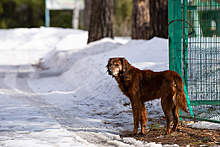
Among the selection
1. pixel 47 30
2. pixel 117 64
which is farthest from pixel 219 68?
pixel 47 30

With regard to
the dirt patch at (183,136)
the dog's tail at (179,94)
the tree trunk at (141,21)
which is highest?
the tree trunk at (141,21)

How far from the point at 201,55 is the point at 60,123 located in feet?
9.50

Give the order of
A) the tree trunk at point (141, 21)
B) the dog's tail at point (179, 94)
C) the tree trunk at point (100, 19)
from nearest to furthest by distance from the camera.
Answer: the dog's tail at point (179, 94) < the tree trunk at point (141, 21) < the tree trunk at point (100, 19)

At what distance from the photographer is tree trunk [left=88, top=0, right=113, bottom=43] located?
57.7 feet

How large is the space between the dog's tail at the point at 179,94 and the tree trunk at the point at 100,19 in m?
12.0

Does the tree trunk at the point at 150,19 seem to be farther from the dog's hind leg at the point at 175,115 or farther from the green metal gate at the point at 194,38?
the dog's hind leg at the point at 175,115

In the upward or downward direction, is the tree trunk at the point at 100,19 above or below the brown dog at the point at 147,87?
above

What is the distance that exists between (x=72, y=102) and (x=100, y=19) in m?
8.90

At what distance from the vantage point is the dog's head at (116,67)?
19.7 feet

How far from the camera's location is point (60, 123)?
699 cm

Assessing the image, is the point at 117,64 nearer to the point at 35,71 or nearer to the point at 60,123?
the point at 60,123

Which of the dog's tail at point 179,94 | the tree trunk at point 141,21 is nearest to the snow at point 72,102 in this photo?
the dog's tail at point 179,94

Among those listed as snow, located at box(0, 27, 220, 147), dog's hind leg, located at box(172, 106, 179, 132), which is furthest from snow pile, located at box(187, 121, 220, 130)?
dog's hind leg, located at box(172, 106, 179, 132)

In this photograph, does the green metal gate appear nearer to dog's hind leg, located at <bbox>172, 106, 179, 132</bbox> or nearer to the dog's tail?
dog's hind leg, located at <bbox>172, 106, 179, 132</bbox>
